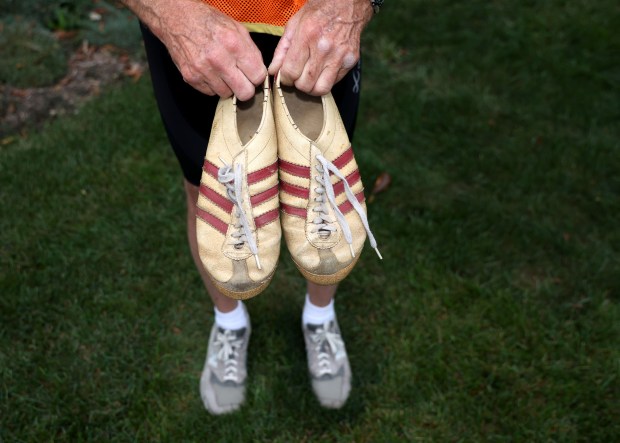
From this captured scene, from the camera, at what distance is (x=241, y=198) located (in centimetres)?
136

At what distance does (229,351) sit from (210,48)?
1.24 meters

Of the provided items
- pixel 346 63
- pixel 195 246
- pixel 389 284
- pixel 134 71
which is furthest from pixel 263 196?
pixel 134 71

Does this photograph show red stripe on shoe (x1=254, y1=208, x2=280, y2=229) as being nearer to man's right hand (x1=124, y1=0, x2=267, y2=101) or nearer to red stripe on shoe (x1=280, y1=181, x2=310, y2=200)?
red stripe on shoe (x1=280, y1=181, x2=310, y2=200)

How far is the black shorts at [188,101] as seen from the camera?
5.10 feet

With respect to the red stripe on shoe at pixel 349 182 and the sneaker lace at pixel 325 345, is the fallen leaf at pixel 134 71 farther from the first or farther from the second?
the red stripe on shoe at pixel 349 182

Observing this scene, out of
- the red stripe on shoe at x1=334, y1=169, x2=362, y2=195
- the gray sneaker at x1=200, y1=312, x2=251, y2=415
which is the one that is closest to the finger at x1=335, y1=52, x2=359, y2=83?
the red stripe on shoe at x1=334, y1=169, x2=362, y2=195

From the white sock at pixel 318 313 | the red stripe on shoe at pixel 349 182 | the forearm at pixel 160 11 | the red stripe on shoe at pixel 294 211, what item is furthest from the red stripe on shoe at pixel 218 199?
the white sock at pixel 318 313

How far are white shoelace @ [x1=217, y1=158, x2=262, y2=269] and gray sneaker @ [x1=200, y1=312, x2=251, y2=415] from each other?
866 mm

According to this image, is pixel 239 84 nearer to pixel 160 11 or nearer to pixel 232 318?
pixel 160 11

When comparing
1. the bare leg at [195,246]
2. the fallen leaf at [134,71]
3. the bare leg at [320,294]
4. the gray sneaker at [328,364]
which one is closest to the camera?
the bare leg at [195,246]

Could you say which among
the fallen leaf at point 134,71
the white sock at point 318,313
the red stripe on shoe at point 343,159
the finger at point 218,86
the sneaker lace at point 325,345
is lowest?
the fallen leaf at point 134,71

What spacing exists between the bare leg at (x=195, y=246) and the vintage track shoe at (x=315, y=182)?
0.47m

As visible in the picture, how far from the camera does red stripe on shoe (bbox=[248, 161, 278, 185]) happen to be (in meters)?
1.36

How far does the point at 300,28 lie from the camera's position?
1.31 m
